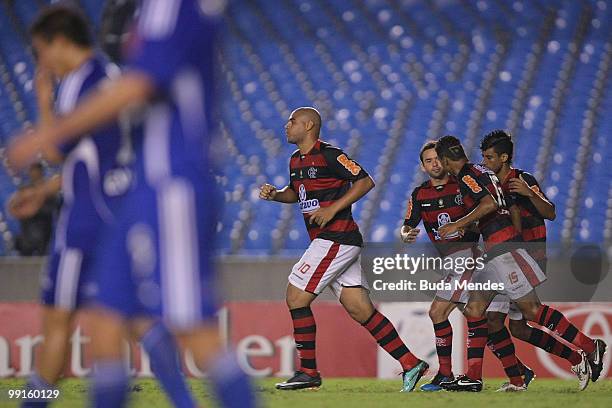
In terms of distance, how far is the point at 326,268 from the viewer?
4.88 meters

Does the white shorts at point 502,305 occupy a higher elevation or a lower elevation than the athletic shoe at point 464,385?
higher

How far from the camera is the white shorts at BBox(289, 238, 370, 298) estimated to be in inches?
192

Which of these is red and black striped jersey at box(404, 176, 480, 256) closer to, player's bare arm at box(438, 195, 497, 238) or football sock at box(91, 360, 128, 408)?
player's bare arm at box(438, 195, 497, 238)

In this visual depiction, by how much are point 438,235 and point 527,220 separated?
57 centimetres

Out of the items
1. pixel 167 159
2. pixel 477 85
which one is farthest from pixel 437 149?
pixel 477 85

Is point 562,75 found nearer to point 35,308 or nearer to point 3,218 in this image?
point 3,218

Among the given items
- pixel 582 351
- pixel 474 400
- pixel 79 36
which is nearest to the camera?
pixel 79 36

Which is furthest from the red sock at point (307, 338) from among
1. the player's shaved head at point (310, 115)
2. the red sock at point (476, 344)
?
the player's shaved head at point (310, 115)

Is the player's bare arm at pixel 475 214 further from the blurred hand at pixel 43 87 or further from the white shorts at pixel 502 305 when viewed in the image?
the blurred hand at pixel 43 87

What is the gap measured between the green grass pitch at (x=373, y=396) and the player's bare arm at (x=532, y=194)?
2.98ft

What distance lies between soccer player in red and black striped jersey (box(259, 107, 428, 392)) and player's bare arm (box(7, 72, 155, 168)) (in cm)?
291

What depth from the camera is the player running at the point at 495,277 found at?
16.3 ft

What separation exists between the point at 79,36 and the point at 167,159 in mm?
705

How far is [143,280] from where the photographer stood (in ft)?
6.46
